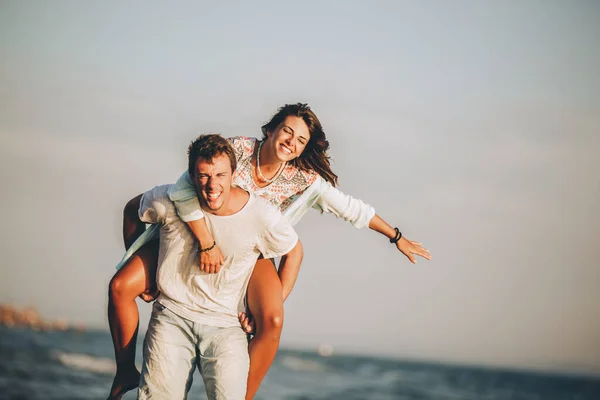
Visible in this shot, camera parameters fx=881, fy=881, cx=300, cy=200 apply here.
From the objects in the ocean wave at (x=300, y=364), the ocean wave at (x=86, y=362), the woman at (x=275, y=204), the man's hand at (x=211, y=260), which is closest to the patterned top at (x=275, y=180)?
the woman at (x=275, y=204)

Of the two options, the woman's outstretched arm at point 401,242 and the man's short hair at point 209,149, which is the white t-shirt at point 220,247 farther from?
the woman's outstretched arm at point 401,242

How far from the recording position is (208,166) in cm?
535

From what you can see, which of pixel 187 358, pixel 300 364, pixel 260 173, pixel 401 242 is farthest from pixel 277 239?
pixel 300 364

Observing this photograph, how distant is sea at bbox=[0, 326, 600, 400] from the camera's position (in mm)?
26203

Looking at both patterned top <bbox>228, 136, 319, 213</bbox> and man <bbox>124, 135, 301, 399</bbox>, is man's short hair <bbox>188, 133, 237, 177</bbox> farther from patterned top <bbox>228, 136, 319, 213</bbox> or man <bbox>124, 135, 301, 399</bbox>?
patterned top <bbox>228, 136, 319, 213</bbox>

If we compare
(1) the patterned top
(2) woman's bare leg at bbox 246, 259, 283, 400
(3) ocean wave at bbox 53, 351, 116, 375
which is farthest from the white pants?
(3) ocean wave at bbox 53, 351, 116, 375

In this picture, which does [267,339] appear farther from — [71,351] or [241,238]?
[71,351]

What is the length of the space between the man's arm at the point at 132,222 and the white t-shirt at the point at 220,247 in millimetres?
184

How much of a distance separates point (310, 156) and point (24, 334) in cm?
2833

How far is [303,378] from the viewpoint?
31.2 metres

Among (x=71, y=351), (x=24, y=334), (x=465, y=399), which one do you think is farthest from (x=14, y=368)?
(x=465, y=399)

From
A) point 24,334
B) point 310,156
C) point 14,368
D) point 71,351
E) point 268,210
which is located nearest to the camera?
point 268,210

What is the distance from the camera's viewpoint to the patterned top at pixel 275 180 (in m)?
6.04

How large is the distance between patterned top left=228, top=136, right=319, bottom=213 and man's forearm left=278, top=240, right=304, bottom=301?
11.9 inches
